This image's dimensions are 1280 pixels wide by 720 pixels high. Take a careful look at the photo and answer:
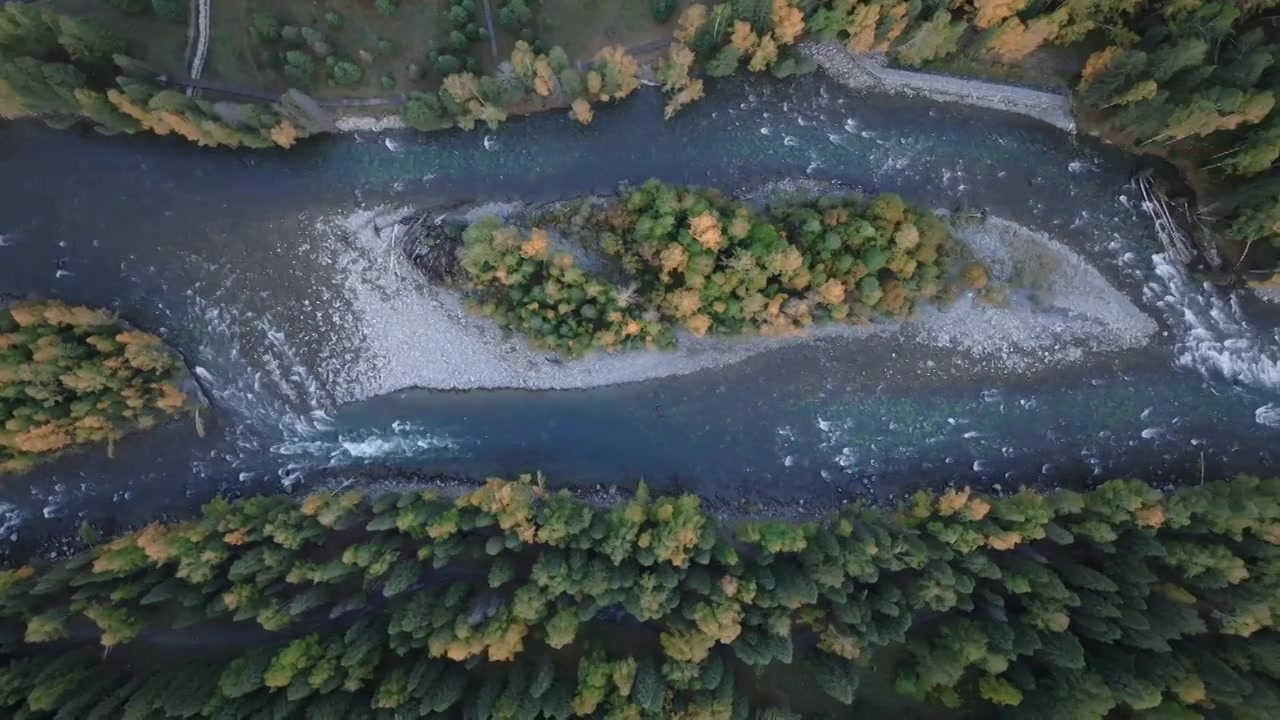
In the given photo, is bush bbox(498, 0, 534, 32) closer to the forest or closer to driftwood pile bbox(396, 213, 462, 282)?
the forest

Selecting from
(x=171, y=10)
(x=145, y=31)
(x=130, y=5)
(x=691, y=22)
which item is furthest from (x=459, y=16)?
(x=130, y=5)

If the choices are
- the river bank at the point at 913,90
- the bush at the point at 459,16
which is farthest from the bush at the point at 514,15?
the river bank at the point at 913,90

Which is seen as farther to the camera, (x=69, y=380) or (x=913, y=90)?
(x=913, y=90)

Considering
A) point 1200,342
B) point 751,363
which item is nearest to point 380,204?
point 751,363

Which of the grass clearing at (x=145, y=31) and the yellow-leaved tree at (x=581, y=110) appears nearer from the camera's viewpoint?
the yellow-leaved tree at (x=581, y=110)

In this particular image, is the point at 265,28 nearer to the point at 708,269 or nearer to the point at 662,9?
the point at 662,9

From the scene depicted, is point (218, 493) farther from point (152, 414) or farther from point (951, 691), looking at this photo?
point (951, 691)

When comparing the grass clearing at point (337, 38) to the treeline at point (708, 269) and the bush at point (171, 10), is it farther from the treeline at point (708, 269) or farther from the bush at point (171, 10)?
the treeline at point (708, 269)
